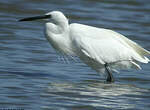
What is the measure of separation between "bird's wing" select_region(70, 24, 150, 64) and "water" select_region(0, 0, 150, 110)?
48cm

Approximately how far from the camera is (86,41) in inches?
414

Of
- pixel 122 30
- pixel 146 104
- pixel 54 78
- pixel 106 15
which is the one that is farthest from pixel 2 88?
pixel 106 15

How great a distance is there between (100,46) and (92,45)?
18cm

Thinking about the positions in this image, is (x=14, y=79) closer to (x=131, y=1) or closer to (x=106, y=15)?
(x=106, y=15)

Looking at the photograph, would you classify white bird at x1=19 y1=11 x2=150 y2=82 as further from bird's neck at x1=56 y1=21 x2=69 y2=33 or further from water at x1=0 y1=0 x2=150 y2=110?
water at x1=0 y1=0 x2=150 y2=110

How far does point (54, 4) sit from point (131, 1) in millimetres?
2483

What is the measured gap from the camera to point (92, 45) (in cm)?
1058

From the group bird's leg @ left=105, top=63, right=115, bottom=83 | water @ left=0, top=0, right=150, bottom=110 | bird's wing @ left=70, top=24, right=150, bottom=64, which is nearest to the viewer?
water @ left=0, top=0, right=150, bottom=110

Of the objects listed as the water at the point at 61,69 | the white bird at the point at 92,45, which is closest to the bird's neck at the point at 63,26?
the white bird at the point at 92,45

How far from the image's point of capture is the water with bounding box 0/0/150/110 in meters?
9.12

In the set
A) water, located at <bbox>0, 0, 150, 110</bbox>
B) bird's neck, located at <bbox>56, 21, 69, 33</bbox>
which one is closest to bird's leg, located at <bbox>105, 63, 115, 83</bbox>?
water, located at <bbox>0, 0, 150, 110</bbox>

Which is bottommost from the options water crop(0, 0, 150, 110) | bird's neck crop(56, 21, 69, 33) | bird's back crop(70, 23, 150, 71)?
water crop(0, 0, 150, 110)

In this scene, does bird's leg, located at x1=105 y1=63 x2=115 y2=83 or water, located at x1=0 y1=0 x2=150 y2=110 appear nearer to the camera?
water, located at x1=0 y1=0 x2=150 y2=110

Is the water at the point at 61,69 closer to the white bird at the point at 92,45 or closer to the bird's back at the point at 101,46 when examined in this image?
the white bird at the point at 92,45
